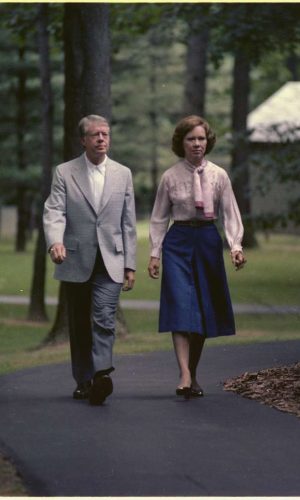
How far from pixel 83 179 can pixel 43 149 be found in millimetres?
14787

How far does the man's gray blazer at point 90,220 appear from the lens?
10078 millimetres

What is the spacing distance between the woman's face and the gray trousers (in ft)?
3.06

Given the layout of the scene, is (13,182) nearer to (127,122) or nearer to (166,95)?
(127,122)

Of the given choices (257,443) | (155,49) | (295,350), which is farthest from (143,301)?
(155,49)

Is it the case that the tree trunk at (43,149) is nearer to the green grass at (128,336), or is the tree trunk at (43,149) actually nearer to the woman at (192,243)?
the green grass at (128,336)

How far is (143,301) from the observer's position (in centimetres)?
2825

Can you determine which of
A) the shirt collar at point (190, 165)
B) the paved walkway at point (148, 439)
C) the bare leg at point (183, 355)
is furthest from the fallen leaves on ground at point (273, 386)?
the shirt collar at point (190, 165)

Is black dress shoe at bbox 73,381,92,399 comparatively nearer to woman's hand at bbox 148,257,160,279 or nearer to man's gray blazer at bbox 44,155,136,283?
man's gray blazer at bbox 44,155,136,283

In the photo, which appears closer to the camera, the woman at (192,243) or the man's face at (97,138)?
the man's face at (97,138)

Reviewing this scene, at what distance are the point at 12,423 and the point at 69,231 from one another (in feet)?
5.23

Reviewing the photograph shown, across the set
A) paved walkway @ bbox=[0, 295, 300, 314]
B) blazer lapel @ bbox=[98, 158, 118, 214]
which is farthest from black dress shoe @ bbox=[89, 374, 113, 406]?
paved walkway @ bbox=[0, 295, 300, 314]

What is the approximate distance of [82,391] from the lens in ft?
33.9

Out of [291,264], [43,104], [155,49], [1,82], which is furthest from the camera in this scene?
[155,49]

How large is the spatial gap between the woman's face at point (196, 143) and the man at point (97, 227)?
443 mm
